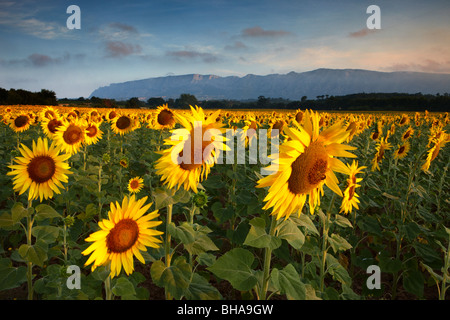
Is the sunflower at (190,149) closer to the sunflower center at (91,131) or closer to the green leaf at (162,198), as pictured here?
the green leaf at (162,198)

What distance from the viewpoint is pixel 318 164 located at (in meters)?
1.85

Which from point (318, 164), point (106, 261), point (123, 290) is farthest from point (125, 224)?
point (318, 164)

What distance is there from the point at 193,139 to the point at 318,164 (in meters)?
1.04

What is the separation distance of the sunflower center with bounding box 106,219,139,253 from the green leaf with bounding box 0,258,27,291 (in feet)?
4.33

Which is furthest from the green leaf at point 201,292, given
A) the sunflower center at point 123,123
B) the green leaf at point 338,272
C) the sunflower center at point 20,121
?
the sunflower center at point 20,121

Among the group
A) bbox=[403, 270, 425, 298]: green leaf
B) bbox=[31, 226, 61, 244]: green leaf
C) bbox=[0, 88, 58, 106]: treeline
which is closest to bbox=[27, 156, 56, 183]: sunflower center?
bbox=[31, 226, 61, 244]: green leaf

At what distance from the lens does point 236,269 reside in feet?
6.94

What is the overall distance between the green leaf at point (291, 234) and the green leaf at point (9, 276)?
271 cm

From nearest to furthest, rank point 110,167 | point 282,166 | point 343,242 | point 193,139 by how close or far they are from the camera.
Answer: point 282,166, point 193,139, point 343,242, point 110,167

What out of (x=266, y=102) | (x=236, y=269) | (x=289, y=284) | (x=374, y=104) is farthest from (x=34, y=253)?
(x=374, y=104)

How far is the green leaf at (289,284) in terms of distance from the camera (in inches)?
71.4

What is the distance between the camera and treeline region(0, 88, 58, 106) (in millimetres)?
43812
